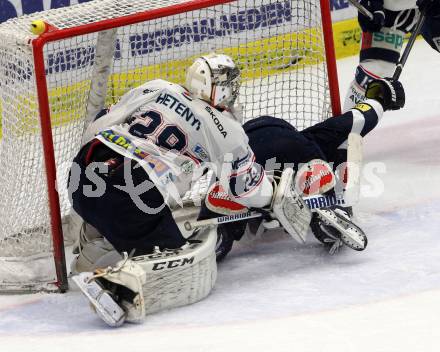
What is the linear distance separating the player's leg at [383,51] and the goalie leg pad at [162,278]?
3.96ft

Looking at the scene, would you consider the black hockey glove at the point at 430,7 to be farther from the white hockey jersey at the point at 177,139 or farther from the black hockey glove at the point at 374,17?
the white hockey jersey at the point at 177,139

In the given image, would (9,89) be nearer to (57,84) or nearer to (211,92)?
(57,84)

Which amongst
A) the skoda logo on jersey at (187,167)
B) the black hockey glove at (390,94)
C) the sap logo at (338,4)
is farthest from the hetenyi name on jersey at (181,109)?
the sap logo at (338,4)

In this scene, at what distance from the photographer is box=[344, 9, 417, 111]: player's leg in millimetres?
4113

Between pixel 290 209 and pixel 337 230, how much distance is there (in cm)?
18

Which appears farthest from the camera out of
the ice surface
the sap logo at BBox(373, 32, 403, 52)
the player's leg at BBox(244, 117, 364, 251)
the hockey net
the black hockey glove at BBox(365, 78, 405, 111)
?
the sap logo at BBox(373, 32, 403, 52)

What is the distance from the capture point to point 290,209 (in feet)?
10.6

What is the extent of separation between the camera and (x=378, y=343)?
2.61 metres

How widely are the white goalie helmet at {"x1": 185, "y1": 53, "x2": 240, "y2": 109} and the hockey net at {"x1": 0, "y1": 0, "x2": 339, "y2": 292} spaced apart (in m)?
0.29

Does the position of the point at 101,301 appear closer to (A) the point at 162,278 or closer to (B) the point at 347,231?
(A) the point at 162,278

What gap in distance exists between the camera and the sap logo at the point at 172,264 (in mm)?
2946

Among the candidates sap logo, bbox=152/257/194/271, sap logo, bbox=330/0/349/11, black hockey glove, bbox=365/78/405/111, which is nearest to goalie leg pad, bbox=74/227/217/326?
sap logo, bbox=152/257/194/271

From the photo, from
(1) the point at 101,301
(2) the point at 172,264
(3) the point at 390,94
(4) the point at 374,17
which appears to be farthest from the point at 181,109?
(4) the point at 374,17

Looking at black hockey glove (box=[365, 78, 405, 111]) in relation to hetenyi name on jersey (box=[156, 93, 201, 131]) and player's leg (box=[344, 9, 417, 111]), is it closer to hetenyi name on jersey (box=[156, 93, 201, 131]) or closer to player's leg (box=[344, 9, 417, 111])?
player's leg (box=[344, 9, 417, 111])
